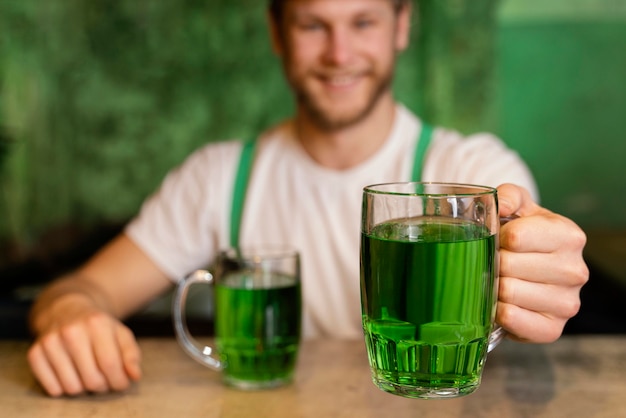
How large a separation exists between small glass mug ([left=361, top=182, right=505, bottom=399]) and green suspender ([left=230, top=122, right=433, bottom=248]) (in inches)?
32.2

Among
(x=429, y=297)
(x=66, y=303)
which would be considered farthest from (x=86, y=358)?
(x=429, y=297)

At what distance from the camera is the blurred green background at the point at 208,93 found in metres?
3.07

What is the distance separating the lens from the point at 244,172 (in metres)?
1.78

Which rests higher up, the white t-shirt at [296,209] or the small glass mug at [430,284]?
the small glass mug at [430,284]

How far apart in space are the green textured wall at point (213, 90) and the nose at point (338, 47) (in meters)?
1.47

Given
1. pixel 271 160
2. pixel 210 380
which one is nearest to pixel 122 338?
pixel 210 380

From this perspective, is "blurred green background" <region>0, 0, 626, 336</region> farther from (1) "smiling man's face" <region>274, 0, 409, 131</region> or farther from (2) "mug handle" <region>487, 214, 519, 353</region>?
(2) "mug handle" <region>487, 214, 519, 353</region>

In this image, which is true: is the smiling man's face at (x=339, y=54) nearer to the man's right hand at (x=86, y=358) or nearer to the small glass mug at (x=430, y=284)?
the man's right hand at (x=86, y=358)

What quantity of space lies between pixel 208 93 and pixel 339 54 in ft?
5.30

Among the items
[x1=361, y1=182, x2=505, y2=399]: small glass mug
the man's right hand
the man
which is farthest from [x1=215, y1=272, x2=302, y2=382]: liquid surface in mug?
the man

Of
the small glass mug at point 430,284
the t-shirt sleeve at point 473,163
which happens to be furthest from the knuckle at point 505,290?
the t-shirt sleeve at point 473,163

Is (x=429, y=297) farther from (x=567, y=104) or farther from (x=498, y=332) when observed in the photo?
(x=567, y=104)

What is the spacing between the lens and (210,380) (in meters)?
1.15

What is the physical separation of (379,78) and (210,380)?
802 mm
